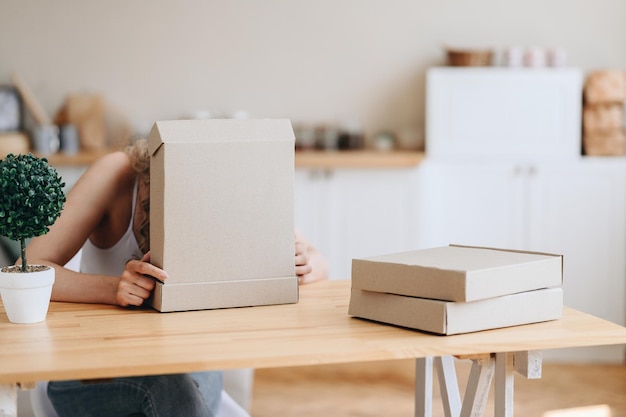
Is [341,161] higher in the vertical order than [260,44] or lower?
lower

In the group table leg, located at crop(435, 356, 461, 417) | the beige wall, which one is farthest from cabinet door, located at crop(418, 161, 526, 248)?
table leg, located at crop(435, 356, 461, 417)

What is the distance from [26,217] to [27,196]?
40mm

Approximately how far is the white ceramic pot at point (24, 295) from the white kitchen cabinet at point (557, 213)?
2.76 meters

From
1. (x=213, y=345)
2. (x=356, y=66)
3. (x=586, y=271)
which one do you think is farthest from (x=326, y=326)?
(x=356, y=66)

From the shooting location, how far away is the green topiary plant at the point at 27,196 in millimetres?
1450

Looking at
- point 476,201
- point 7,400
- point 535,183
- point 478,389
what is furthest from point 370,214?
point 7,400

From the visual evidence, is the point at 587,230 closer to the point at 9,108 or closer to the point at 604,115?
the point at 604,115

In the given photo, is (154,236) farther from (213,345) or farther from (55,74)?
(55,74)

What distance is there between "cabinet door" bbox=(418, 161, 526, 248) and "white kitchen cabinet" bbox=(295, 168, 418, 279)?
96 mm

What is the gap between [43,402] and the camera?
195 centimetres

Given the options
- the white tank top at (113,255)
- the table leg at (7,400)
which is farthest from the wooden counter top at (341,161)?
the table leg at (7,400)

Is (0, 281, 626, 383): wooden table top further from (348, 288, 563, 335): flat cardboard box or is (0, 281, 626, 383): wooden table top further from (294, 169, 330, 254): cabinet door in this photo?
(294, 169, 330, 254): cabinet door

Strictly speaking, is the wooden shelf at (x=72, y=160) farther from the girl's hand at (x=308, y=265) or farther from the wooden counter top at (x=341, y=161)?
the girl's hand at (x=308, y=265)

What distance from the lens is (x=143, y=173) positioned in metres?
1.90
